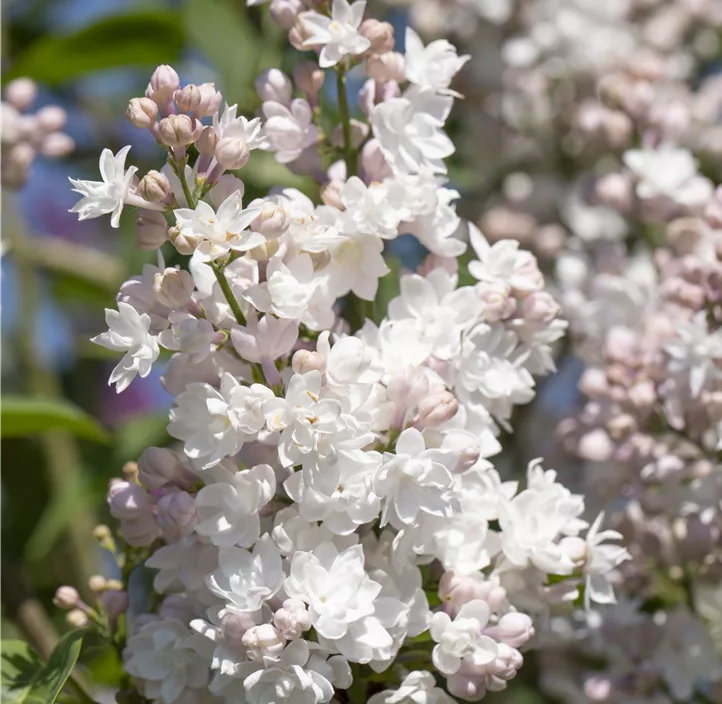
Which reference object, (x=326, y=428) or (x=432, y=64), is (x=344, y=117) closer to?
(x=432, y=64)

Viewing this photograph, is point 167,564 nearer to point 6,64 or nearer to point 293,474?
point 293,474

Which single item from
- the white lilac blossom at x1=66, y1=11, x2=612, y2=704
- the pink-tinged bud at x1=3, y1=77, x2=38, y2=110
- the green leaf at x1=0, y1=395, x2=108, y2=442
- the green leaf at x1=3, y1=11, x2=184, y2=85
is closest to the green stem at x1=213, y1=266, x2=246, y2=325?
the white lilac blossom at x1=66, y1=11, x2=612, y2=704

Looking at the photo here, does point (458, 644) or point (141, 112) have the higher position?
point (141, 112)

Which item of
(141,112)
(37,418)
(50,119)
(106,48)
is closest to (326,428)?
(141,112)

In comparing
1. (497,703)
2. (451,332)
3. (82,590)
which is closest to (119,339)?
(451,332)

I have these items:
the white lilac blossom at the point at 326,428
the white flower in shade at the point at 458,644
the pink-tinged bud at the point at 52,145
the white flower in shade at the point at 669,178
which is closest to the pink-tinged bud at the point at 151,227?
the white lilac blossom at the point at 326,428

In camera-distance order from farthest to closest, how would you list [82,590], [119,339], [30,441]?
[30,441], [82,590], [119,339]

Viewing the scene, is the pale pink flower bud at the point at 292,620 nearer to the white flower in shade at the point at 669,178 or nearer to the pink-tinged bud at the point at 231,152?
the pink-tinged bud at the point at 231,152
